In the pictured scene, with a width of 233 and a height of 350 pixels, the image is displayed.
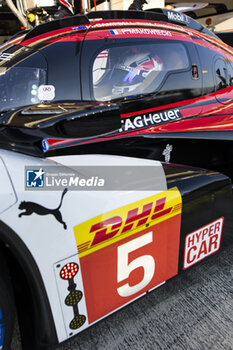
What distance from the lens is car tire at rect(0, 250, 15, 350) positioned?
102cm

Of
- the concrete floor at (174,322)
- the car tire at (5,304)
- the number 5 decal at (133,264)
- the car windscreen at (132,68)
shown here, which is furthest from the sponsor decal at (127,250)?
the car windscreen at (132,68)

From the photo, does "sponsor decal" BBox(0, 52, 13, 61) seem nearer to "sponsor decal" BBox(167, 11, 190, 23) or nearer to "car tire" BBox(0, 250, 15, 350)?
"car tire" BBox(0, 250, 15, 350)

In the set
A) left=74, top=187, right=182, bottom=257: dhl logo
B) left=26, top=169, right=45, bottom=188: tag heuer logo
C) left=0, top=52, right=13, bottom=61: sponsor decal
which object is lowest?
left=74, top=187, right=182, bottom=257: dhl logo

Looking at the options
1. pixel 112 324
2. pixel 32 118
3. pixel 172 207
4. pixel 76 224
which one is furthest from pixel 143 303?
pixel 32 118

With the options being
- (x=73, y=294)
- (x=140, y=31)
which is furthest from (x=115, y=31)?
(x=73, y=294)

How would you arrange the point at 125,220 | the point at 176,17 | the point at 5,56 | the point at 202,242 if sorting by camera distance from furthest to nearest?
the point at 176,17, the point at 5,56, the point at 202,242, the point at 125,220

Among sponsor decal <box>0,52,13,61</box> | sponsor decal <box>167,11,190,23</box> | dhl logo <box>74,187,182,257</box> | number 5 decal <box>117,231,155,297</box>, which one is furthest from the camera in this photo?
sponsor decal <box>167,11,190,23</box>

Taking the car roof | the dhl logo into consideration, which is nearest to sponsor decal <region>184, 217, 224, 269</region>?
the dhl logo

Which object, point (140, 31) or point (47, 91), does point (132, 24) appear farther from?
point (47, 91)

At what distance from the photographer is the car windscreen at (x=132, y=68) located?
1.57 m

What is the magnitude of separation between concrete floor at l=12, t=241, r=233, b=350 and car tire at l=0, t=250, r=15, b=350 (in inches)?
11.7

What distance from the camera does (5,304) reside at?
1029 mm

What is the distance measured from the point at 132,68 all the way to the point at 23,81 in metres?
0.62

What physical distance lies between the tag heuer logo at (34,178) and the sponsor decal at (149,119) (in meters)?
0.64
